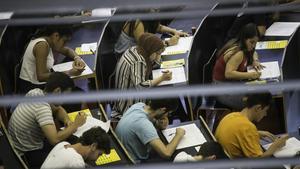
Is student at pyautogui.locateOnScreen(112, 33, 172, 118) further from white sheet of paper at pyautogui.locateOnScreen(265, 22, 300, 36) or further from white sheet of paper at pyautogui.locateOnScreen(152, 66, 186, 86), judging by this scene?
white sheet of paper at pyautogui.locateOnScreen(265, 22, 300, 36)

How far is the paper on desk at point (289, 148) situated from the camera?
135 centimetres

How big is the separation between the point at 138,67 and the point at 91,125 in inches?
6.2

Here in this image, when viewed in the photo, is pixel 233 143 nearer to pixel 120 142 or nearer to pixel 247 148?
pixel 247 148

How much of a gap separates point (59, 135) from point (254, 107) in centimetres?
41

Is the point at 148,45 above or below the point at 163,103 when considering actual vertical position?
above

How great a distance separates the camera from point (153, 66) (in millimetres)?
1364

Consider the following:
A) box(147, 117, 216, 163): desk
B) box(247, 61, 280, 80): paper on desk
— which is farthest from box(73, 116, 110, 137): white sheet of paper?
box(247, 61, 280, 80): paper on desk

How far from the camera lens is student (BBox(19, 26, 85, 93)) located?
134 cm

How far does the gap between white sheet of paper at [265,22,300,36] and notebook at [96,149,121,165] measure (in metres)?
0.41

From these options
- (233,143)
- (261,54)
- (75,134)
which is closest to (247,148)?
(233,143)

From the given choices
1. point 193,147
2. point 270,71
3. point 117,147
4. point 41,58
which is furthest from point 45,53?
point 270,71

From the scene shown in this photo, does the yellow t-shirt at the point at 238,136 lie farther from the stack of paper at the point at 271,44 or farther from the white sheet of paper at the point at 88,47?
the white sheet of paper at the point at 88,47

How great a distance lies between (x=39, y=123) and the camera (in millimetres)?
1330

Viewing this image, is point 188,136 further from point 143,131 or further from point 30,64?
point 30,64
